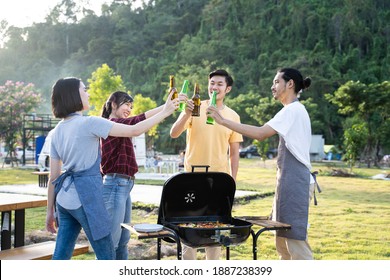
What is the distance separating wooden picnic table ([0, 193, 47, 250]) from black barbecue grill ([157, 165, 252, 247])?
1.27 metres

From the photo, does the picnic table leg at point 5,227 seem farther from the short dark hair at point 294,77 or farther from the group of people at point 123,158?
the short dark hair at point 294,77

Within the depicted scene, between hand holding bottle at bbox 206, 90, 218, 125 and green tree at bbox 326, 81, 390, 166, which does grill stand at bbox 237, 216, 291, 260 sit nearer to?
hand holding bottle at bbox 206, 90, 218, 125

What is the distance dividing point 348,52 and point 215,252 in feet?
166

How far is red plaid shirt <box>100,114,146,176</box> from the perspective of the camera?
3.56m

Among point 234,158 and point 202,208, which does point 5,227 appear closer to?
point 202,208

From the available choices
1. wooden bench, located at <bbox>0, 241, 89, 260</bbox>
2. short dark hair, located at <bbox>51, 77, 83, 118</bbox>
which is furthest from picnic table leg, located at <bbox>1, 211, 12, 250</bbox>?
short dark hair, located at <bbox>51, 77, 83, 118</bbox>

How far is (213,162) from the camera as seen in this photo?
3.79 metres

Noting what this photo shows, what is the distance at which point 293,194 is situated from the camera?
3258 mm

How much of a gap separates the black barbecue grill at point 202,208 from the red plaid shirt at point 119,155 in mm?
484

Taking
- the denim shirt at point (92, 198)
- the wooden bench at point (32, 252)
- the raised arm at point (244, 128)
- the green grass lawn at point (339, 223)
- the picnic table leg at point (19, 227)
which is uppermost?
the raised arm at point (244, 128)

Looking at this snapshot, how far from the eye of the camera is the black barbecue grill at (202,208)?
2.98 meters

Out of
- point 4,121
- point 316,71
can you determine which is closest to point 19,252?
point 4,121

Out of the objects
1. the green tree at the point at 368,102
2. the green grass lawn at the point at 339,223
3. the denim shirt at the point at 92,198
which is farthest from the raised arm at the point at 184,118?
the green tree at the point at 368,102

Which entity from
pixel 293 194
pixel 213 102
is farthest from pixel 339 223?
pixel 213 102
